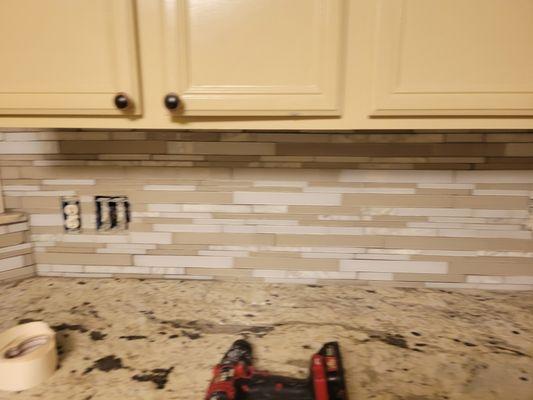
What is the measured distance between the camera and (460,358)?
31.6 inches

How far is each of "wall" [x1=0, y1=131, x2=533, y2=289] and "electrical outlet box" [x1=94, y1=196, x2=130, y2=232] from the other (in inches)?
1.0

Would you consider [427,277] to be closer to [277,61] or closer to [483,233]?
[483,233]

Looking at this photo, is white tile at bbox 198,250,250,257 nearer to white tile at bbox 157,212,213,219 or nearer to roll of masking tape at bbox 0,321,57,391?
white tile at bbox 157,212,213,219

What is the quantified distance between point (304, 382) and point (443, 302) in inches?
21.7

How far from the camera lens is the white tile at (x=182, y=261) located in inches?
45.6

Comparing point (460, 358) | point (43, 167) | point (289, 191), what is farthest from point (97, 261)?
point (460, 358)

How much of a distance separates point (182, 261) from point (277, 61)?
72cm

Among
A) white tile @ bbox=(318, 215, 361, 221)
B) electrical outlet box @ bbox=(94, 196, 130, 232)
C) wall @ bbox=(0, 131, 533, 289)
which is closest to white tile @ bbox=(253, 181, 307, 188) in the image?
wall @ bbox=(0, 131, 533, 289)

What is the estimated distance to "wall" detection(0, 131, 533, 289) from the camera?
1051mm

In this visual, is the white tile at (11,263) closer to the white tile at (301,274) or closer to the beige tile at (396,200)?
the white tile at (301,274)

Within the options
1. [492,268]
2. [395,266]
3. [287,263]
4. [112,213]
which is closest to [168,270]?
[112,213]

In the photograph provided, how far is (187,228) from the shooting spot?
3.75 feet

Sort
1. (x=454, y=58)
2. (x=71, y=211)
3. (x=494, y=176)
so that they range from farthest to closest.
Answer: (x=71, y=211) < (x=494, y=176) < (x=454, y=58)

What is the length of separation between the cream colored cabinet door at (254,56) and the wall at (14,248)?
2.48 feet
